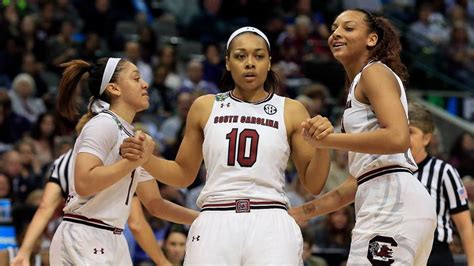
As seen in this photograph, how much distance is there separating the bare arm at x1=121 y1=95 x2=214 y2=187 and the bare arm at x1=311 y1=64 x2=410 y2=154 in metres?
0.93

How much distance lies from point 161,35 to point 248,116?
35.2 ft

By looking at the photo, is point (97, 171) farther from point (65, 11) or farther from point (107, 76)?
point (65, 11)

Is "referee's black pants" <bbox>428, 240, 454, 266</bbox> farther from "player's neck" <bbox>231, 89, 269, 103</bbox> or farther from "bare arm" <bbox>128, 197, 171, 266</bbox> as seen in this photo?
"player's neck" <bbox>231, 89, 269, 103</bbox>

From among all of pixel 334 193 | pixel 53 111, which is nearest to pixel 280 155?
pixel 334 193

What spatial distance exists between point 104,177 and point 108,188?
0.29 meters

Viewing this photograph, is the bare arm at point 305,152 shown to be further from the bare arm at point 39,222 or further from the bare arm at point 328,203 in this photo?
the bare arm at point 39,222

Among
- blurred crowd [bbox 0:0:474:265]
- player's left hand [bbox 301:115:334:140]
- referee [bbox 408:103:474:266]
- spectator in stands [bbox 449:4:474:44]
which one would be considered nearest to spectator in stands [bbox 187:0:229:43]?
blurred crowd [bbox 0:0:474:265]

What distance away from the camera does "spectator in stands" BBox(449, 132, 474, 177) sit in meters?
14.0

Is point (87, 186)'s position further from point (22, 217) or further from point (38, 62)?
point (38, 62)

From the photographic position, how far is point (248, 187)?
5.86 metres

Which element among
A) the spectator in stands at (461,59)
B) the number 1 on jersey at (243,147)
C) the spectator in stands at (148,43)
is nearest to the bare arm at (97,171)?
the number 1 on jersey at (243,147)

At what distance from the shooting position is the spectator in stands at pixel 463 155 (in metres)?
14.0

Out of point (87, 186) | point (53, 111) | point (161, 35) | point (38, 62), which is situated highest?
point (161, 35)

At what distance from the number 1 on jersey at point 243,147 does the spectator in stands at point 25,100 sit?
7.87m
